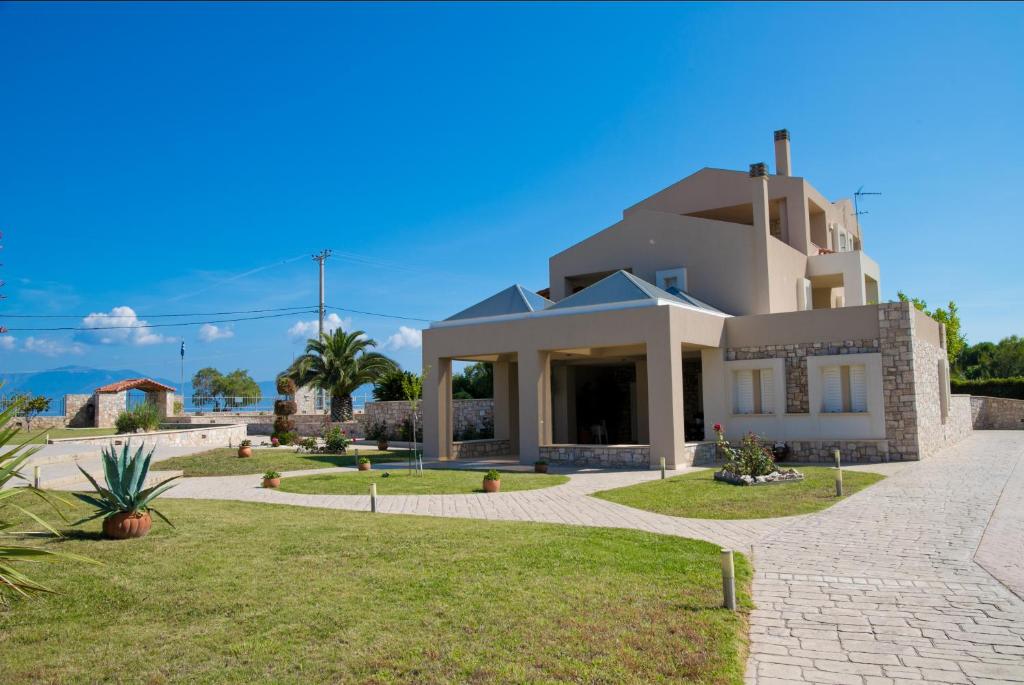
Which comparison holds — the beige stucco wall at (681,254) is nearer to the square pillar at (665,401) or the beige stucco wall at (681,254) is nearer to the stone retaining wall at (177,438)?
the square pillar at (665,401)

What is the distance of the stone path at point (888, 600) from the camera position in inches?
214

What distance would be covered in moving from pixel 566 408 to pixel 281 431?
548 inches

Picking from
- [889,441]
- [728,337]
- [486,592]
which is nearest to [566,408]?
[728,337]

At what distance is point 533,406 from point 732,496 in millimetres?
8738

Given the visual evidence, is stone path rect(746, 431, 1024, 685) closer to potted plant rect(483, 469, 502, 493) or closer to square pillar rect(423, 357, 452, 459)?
potted plant rect(483, 469, 502, 493)

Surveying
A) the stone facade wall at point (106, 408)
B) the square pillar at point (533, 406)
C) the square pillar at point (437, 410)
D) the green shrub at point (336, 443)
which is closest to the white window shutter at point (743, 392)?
the square pillar at point (533, 406)

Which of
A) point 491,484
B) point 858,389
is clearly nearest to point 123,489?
point 491,484

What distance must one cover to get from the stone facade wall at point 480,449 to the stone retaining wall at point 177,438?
10576mm

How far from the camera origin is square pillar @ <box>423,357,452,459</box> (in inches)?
950

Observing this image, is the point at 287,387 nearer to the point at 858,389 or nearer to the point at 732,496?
the point at 858,389

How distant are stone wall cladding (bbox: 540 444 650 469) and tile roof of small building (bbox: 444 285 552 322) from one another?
191 inches

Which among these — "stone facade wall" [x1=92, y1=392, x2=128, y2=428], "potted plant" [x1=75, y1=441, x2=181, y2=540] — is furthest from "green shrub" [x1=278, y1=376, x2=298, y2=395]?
"potted plant" [x1=75, y1=441, x2=181, y2=540]

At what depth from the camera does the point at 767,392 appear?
2247 cm

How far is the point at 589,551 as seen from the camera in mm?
9086
